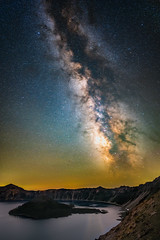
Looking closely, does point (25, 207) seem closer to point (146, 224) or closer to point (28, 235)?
point (28, 235)

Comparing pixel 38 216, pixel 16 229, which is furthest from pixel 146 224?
pixel 38 216

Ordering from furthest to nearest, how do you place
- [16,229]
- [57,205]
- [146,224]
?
[57,205]
[16,229]
[146,224]

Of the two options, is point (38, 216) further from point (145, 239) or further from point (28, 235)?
point (145, 239)

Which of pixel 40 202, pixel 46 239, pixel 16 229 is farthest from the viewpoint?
pixel 40 202

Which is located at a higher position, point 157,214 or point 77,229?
point 157,214

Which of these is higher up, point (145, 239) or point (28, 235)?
point (145, 239)

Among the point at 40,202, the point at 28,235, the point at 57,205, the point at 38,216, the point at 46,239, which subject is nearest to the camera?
the point at 46,239

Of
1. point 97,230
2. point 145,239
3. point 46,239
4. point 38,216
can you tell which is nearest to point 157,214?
point 145,239

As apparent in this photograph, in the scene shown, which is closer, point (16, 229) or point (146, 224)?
point (146, 224)

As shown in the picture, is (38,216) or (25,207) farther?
(25,207)
